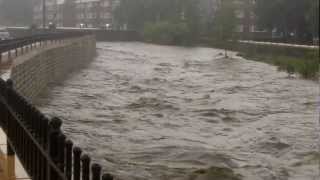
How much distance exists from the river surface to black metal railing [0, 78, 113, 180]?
497 cm

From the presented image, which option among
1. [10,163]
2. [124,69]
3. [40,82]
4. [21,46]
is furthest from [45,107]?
[124,69]

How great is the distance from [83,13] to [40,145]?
436ft

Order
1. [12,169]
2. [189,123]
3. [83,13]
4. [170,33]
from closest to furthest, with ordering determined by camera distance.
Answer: [12,169], [189,123], [170,33], [83,13]

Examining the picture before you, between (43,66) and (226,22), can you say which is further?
(226,22)

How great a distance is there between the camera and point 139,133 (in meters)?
15.6

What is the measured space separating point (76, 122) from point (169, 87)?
1168 cm

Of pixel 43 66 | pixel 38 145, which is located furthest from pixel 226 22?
pixel 38 145

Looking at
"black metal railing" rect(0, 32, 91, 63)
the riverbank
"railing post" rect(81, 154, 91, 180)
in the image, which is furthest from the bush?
"railing post" rect(81, 154, 91, 180)

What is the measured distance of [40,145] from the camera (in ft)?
15.7

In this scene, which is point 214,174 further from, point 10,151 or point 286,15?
point 286,15

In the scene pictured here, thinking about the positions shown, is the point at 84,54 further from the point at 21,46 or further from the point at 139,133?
Answer: the point at 139,133

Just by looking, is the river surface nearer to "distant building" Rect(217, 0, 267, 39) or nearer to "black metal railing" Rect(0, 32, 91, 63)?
"black metal railing" Rect(0, 32, 91, 63)

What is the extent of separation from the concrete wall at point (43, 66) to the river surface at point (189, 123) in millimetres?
558

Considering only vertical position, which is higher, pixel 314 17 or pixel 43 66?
pixel 314 17
